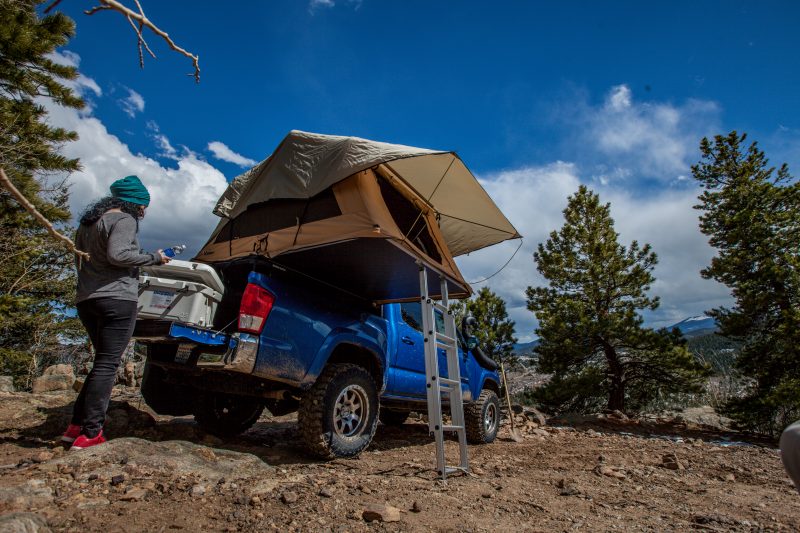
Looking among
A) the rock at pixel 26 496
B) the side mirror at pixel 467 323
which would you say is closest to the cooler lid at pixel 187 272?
the rock at pixel 26 496

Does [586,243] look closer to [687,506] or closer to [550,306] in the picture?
[550,306]

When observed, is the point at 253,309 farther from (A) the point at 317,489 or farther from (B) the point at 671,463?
(B) the point at 671,463

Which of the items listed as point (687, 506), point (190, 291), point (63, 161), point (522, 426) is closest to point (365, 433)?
point (190, 291)

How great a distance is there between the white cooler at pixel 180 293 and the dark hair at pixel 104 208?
1.52 ft

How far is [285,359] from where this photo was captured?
367cm

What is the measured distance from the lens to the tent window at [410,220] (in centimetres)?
580

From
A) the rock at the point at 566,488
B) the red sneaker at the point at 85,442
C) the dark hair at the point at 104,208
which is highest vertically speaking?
the dark hair at the point at 104,208

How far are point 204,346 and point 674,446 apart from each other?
7.49 meters

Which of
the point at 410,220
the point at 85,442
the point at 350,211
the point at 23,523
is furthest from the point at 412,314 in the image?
the point at 23,523

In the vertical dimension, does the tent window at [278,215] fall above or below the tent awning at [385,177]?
below

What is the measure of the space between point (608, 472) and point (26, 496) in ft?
15.4

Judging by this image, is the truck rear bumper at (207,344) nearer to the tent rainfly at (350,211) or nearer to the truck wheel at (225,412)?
the tent rainfly at (350,211)

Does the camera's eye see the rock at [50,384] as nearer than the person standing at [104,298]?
No

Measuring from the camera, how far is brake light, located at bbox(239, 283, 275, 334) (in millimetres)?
3500
